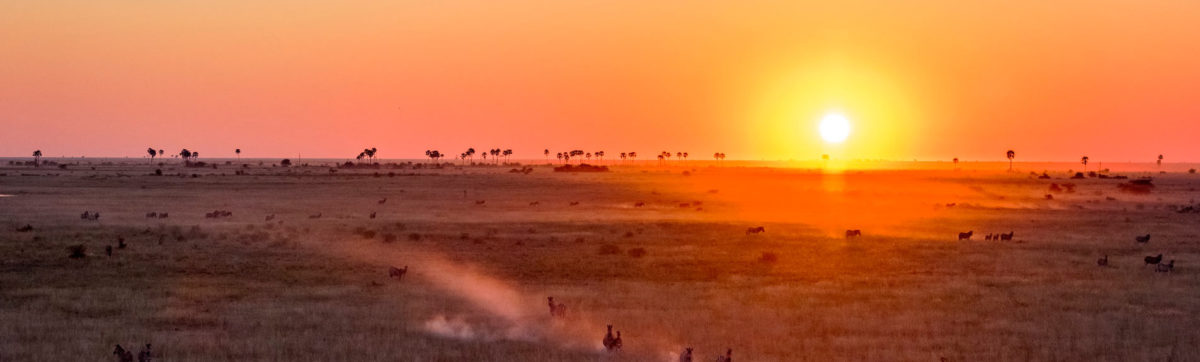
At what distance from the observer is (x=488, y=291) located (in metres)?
25.9

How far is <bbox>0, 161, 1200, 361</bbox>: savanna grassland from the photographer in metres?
18.8

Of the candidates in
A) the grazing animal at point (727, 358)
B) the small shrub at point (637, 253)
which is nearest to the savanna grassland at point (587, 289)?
the small shrub at point (637, 253)

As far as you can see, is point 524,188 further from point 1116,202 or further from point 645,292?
point 645,292

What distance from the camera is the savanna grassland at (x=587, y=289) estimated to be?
18750 mm

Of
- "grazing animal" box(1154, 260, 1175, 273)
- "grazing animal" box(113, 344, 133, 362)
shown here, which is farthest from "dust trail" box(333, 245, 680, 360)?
"grazing animal" box(1154, 260, 1175, 273)

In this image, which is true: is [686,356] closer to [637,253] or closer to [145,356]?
[145,356]

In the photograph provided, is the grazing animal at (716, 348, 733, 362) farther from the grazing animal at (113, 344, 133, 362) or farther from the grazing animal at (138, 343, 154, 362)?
the grazing animal at (113, 344, 133, 362)

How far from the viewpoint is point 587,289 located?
2612 centimetres

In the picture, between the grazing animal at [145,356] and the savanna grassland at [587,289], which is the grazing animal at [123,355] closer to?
the grazing animal at [145,356]

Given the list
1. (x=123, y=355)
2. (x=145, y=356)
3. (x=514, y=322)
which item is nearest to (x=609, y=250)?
(x=514, y=322)

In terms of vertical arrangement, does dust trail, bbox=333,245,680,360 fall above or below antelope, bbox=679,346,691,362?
below

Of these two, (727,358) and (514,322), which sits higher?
(727,358)

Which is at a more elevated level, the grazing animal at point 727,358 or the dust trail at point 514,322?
the grazing animal at point 727,358

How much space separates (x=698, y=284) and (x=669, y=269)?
138 inches
